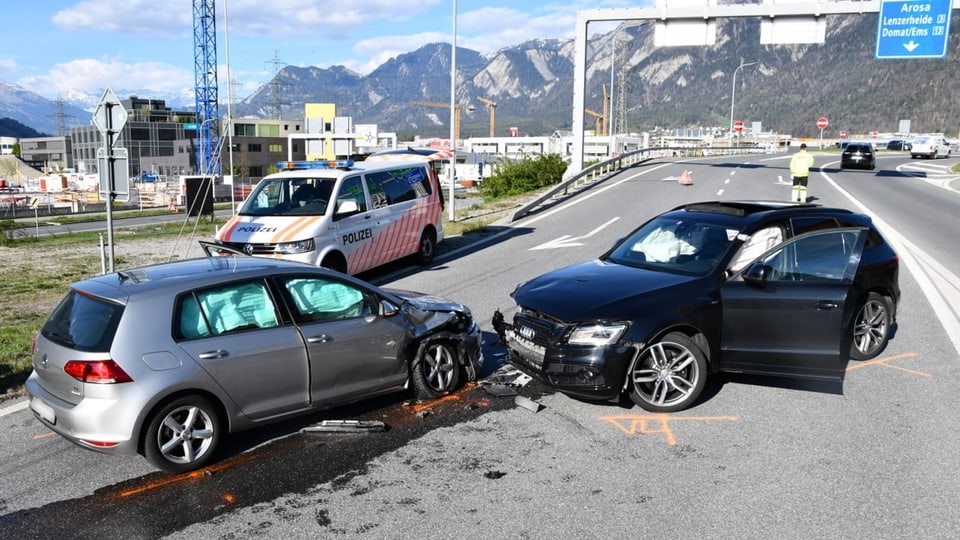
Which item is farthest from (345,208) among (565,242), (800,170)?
(800,170)

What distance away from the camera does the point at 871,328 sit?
7.89 metres

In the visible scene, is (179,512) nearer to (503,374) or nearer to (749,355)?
(503,374)

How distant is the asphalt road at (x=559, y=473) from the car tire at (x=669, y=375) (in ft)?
0.44

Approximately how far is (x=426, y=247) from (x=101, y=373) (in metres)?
9.65

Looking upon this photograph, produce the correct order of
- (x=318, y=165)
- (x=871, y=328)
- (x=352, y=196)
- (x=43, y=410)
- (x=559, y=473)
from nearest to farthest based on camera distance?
1. (x=559, y=473)
2. (x=43, y=410)
3. (x=871, y=328)
4. (x=352, y=196)
5. (x=318, y=165)

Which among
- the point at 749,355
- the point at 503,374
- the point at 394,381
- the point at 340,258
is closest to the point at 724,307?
the point at 749,355

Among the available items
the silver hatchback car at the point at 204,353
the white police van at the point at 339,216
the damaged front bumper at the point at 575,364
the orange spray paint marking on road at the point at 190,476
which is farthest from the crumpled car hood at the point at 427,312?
the white police van at the point at 339,216

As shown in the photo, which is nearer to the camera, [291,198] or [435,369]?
[435,369]

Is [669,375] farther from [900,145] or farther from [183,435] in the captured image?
[900,145]

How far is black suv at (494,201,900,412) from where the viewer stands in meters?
6.18

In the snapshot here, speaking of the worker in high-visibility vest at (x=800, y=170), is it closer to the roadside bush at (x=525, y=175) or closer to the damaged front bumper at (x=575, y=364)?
the roadside bush at (x=525, y=175)

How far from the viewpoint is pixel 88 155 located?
125m

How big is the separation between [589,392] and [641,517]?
5.48ft

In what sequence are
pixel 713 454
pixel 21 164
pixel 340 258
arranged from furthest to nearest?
pixel 21 164 < pixel 340 258 < pixel 713 454
